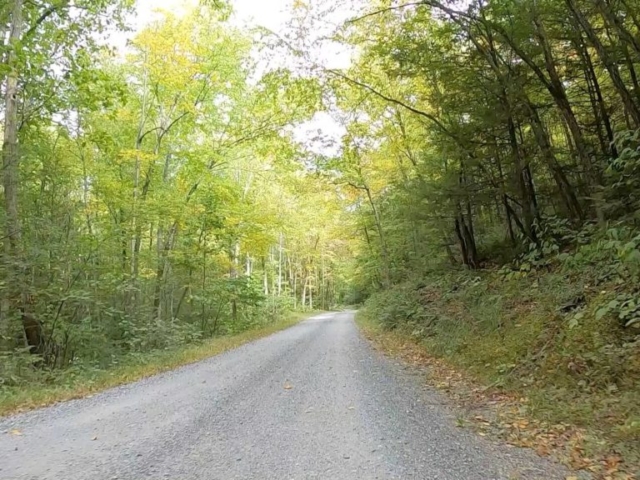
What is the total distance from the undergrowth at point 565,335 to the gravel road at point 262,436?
3.07ft

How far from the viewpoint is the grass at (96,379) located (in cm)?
629

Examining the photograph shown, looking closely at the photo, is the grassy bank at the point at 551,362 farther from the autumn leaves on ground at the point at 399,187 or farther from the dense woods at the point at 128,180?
the dense woods at the point at 128,180

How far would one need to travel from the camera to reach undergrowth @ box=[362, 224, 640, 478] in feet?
13.4

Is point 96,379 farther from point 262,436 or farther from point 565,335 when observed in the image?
point 565,335

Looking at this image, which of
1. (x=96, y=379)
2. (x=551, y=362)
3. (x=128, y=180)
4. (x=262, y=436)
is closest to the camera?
(x=262, y=436)

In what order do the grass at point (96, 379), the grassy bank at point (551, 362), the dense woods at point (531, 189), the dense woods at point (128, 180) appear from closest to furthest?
1. the grassy bank at point (551, 362)
2. the dense woods at point (531, 189)
3. the grass at point (96, 379)
4. the dense woods at point (128, 180)

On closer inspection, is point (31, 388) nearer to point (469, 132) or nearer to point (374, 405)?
point (374, 405)

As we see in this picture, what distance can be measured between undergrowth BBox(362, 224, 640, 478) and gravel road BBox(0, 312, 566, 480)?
935 mm

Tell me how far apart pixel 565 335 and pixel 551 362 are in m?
0.58

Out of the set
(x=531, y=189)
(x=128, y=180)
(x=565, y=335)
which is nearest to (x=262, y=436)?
(x=565, y=335)

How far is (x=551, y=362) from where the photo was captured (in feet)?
17.8

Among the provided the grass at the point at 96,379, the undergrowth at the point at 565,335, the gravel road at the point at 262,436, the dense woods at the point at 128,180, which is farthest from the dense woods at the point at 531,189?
the grass at the point at 96,379

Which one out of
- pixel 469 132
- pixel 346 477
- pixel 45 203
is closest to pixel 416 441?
pixel 346 477

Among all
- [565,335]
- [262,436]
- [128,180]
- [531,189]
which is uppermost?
[128,180]
